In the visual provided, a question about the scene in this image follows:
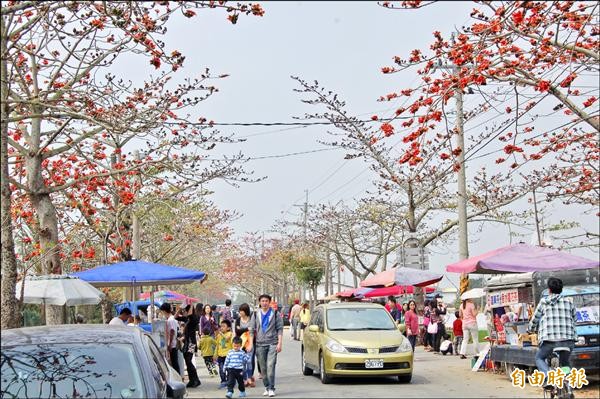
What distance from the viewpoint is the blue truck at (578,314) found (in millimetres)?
11742

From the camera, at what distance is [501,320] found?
14727 millimetres

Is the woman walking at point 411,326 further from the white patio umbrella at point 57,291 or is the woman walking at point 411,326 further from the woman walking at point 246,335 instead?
the white patio umbrella at point 57,291

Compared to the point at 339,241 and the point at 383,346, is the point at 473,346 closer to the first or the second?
the point at 383,346

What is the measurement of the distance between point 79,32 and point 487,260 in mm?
8637

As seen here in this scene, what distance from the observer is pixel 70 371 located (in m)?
5.73

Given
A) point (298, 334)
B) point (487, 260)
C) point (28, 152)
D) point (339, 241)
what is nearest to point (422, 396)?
point (487, 260)

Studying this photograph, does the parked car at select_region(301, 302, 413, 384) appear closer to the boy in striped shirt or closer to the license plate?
the license plate

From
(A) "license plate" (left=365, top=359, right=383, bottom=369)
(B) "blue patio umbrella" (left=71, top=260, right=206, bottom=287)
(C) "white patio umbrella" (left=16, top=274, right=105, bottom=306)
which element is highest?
(B) "blue patio umbrella" (left=71, top=260, right=206, bottom=287)

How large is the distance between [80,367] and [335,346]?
26.9 ft

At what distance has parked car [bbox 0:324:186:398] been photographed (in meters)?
5.55

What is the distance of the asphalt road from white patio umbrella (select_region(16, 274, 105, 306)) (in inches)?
104

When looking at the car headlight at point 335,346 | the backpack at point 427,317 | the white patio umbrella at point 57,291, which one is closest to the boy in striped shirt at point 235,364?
the car headlight at point 335,346

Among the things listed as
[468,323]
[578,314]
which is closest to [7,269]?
[578,314]

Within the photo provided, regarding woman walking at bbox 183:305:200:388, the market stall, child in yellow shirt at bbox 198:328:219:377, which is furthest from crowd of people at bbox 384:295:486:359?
woman walking at bbox 183:305:200:388
